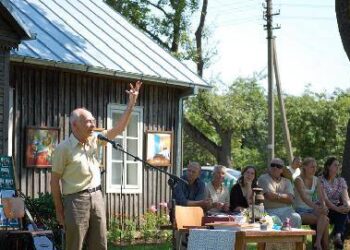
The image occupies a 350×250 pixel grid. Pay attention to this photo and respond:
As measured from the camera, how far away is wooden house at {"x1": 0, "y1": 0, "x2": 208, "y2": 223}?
11602 millimetres

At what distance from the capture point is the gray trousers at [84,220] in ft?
19.9

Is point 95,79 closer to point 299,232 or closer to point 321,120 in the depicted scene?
point 299,232

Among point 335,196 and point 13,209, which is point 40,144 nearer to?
point 13,209

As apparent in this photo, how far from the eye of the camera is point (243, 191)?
31.6 ft

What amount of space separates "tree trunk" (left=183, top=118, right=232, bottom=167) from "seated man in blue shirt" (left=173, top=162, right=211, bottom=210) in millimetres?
18077

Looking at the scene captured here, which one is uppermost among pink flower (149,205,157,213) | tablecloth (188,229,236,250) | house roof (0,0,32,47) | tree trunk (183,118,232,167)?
house roof (0,0,32,47)

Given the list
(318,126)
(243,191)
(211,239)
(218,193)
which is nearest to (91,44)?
(218,193)

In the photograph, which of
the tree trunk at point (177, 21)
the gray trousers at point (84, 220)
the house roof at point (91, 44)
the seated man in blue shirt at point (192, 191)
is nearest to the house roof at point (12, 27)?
the house roof at point (91, 44)

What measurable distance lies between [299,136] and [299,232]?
29204mm

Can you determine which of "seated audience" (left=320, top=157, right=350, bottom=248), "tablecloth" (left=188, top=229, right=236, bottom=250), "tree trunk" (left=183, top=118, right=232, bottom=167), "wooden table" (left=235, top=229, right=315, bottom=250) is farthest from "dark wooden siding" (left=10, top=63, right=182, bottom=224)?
"tree trunk" (left=183, top=118, right=232, bottom=167)

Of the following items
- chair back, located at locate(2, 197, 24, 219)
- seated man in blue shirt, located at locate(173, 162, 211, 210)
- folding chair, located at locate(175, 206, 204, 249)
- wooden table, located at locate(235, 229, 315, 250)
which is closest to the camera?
wooden table, located at locate(235, 229, 315, 250)

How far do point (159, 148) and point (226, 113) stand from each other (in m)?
17.5

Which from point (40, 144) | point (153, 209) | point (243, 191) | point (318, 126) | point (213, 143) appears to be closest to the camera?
point (243, 191)

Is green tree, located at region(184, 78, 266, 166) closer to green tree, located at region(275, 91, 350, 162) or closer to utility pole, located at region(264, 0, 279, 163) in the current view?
green tree, located at region(275, 91, 350, 162)
